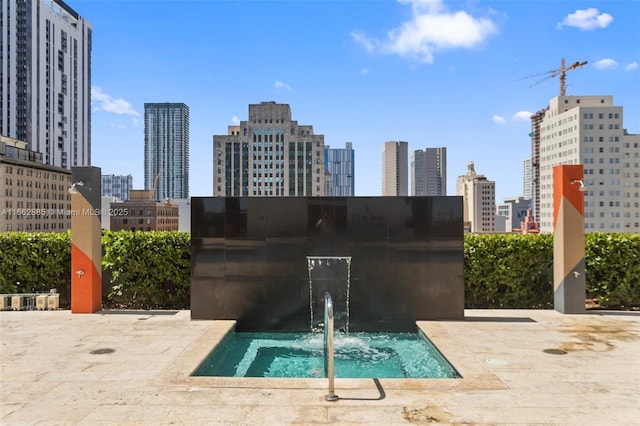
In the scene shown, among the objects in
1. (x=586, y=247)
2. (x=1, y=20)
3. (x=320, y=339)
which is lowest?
(x=320, y=339)

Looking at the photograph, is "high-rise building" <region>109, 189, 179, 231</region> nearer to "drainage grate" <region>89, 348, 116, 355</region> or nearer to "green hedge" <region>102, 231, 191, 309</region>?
"green hedge" <region>102, 231, 191, 309</region>

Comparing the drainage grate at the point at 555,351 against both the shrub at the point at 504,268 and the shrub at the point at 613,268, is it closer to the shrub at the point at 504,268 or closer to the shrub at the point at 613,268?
the shrub at the point at 504,268

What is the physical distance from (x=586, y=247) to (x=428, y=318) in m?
6.06

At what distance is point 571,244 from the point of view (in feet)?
44.5

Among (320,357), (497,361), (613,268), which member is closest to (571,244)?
(613,268)

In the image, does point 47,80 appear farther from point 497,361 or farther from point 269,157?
point 497,361

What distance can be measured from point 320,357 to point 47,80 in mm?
173321

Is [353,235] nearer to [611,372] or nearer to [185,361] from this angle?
[185,361]

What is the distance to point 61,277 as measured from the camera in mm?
15633

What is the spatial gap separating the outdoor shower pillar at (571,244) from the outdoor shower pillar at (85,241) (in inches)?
569

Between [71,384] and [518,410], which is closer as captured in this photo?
[518,410]

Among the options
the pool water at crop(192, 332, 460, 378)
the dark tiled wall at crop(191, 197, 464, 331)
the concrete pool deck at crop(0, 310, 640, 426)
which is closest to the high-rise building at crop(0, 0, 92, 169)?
the dark tiled wall at crop(191, 197, 464, 331)

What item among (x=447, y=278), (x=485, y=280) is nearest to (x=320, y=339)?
(x=447, y=278)

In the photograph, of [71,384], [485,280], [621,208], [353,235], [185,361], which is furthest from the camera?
[621,208]
